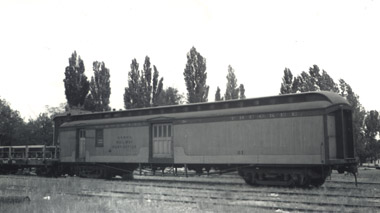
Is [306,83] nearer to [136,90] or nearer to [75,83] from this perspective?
[136,90]

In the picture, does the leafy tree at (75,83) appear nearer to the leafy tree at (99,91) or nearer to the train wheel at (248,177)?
the leafy tree at (99,91)

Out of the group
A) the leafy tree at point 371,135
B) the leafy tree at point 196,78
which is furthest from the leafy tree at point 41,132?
the leafy tree at point 371,135

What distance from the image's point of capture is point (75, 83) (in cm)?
4091

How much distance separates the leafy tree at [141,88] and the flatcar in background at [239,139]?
69.1ft

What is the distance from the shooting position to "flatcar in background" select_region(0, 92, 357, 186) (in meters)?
13.0

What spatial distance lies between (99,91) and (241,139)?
3099cm

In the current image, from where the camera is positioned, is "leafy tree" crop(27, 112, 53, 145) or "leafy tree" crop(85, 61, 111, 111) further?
"leafy tree" crop(85, 61, 111, 111)

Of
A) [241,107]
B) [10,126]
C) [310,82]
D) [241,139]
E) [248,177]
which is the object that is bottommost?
[248,177]

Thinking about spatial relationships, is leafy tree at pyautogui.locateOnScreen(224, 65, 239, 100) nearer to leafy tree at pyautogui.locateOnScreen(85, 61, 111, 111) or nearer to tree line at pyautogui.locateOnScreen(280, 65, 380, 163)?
tree line at pyautogui.locateOnScreen(280, 65, 380, 163)

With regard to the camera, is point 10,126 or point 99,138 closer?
point 99,138

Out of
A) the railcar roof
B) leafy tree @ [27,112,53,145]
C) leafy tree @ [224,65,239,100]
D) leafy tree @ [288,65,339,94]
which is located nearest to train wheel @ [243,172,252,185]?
the railcar roof

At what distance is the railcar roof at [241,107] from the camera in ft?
43.2

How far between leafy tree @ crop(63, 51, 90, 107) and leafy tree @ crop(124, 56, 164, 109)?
470cm

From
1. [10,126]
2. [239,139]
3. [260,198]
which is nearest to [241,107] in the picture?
[239,139]
